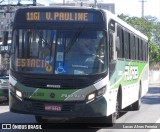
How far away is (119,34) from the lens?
527 inches

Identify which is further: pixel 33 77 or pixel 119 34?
pixel 119 34

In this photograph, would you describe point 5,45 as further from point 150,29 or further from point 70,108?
point 150,29

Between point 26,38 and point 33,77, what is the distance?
3.30ft

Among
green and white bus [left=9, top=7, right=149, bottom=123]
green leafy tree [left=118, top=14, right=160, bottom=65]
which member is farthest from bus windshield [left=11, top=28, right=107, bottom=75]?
green leafy tree [left=118, top=14, right=160, bottom=65]

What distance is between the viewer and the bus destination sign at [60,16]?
36.6 feet

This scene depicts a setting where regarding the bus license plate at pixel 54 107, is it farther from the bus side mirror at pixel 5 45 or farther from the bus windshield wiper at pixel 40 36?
the bus side mirror at pixel 5 45

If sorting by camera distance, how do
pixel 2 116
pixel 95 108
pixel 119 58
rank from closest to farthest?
pixel 95 108 → pixel 119 58 → pixel 2 116

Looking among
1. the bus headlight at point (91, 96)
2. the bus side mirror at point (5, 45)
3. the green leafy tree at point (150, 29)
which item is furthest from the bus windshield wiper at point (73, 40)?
the green leafy tree at point (150, 29)

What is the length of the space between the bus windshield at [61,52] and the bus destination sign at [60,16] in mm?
299

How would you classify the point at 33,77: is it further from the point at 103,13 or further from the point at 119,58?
the point at 119,58

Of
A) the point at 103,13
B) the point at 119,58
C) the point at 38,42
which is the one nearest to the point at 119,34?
the point at 119,58

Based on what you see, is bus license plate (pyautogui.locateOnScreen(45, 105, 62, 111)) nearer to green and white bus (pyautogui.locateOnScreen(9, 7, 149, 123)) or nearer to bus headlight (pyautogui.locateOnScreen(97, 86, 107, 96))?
green and white bus (pyautogui.locateOnScreen(9, 7, 149, 123))

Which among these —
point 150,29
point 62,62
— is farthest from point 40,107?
point 150,29

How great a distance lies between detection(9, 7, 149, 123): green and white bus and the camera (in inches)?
422
